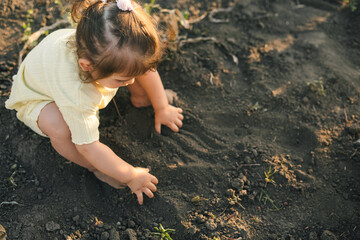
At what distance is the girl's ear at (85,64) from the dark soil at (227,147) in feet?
2.83

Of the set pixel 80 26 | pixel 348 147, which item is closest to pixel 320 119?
pixel 348 147

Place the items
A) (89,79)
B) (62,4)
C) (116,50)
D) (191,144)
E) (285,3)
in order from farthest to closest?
(285,3) < (62,4) < (191,144) < (89,79) < (116,50)

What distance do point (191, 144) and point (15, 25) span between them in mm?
2110

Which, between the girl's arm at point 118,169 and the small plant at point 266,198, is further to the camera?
the small plant at point 266,198

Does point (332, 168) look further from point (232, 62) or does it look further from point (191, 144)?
point (232, 62)

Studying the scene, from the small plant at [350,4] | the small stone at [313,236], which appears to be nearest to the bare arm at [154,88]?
the small stone at [313,236]

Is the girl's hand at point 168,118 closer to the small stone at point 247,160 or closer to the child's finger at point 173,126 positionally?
the child's finger at point 173,126

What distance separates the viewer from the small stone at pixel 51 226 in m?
2.41

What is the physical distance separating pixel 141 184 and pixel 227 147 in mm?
761

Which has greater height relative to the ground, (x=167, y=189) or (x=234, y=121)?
(x=234, y=121)

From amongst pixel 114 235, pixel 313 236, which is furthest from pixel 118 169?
pixel 313 236

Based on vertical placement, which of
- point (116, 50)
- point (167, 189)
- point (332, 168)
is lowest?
point (167, 189)

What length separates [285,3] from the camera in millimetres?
3928

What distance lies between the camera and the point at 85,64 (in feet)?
7.06
